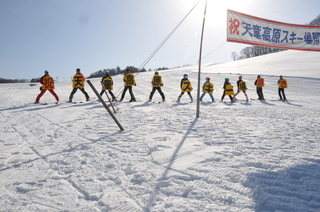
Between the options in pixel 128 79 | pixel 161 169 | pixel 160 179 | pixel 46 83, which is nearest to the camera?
pixel 160 179

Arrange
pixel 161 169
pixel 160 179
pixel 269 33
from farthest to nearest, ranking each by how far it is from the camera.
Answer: pixel 269 33 < pixel 161 169 < pixel 160 179

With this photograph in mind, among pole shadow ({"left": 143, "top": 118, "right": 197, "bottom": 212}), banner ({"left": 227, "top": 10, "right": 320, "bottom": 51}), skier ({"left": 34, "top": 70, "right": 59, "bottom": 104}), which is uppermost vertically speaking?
banner ({"left": 227, "top": 10, "right": 320, "bottom": 51})

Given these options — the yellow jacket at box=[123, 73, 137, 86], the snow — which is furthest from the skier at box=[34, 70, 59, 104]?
the snow

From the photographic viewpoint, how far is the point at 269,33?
6.89 meters

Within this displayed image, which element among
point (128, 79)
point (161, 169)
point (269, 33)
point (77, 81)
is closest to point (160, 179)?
point (161, 169)

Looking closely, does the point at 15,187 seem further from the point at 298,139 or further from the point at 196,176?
the point at 298,139

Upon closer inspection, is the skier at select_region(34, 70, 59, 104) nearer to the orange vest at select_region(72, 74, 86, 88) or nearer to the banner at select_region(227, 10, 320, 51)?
the orange vest at select_region(72, 74, 86, 88)

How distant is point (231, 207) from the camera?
6.38 ft

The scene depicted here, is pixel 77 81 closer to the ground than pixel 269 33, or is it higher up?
closer to the ground

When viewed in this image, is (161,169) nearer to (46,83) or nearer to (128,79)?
(128,79)

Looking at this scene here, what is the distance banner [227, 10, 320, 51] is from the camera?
21.1 ft

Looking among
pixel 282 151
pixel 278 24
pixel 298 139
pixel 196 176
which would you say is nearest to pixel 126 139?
pixel 196 176

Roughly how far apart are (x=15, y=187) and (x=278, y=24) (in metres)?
8.38

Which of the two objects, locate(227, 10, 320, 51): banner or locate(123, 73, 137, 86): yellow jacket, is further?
locate(123, 73, 137, 86): yellow jacket
